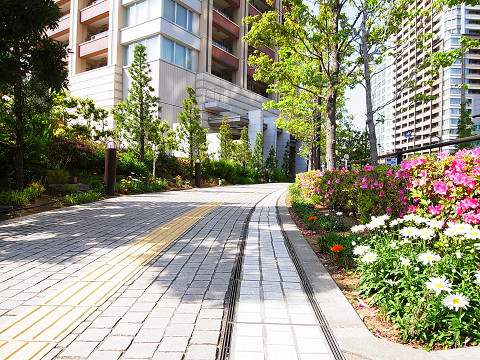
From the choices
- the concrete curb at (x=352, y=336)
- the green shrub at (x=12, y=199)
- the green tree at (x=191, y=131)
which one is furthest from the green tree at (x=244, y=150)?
the concrete curb at (x=352, y=336)

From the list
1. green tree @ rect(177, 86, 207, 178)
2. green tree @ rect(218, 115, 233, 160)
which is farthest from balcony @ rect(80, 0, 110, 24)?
green tree @ rect(177, 86, 207, 178)

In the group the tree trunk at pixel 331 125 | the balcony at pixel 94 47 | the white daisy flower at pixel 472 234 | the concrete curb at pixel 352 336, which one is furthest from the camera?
the balcony at pixel 94 47

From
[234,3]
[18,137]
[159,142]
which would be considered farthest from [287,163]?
[18,137]

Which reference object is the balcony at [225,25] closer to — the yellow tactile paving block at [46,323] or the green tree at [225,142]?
the green tree at [225,142]

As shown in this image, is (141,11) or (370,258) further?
(141,11)

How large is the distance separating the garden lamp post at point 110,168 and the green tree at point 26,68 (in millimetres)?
A: 2671

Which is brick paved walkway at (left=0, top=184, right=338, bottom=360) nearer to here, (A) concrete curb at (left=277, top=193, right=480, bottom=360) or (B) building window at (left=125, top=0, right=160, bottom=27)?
(A) concrete curb at (left=277, top=193, right=480, bottom=360)

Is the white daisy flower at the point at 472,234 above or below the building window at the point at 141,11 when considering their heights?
below

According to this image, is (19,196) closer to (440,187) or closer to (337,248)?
(337,248)

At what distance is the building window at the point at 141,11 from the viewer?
25328 millimetres

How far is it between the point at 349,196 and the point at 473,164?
3526 millimetres

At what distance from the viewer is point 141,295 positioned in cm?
311

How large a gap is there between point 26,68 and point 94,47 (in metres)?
24.4

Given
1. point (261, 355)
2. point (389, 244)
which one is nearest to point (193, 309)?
point (261, 355)
